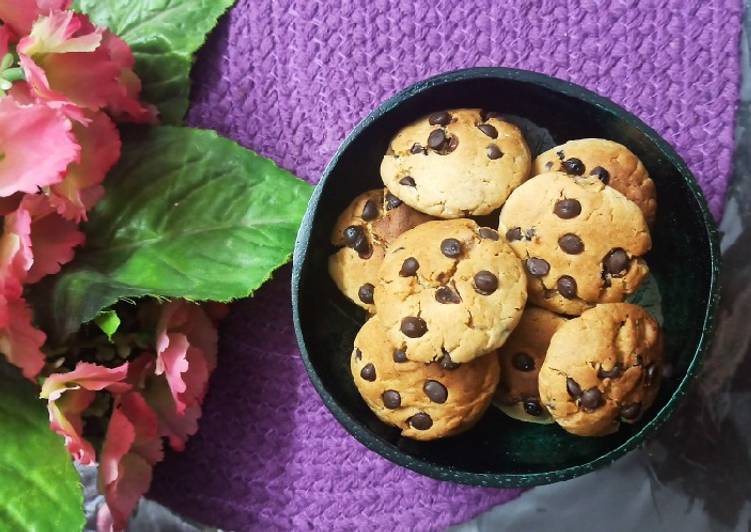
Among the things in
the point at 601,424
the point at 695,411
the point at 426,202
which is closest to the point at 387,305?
the point at 426,202

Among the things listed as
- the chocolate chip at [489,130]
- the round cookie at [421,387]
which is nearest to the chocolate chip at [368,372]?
the round cookie at [421,387]

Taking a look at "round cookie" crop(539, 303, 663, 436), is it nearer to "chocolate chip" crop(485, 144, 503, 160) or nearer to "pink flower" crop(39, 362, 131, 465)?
"chocolate chip" crop(485, 144, 503, 160)

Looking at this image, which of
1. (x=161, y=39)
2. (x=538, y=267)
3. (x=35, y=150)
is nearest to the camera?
(x=35, y=150)

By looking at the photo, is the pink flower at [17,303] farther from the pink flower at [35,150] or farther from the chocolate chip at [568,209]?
the chocolate chip at [568,209]

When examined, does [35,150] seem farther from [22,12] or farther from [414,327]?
[414,327]

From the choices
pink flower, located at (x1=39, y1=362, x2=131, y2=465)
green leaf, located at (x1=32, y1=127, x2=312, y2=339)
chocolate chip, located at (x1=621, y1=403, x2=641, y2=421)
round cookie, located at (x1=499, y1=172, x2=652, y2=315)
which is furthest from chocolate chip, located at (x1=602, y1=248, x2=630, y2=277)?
pink flower, located at (x1=39, y1=362, x2=131, y2=465)

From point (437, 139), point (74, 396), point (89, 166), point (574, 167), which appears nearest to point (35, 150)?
point (89, 166)

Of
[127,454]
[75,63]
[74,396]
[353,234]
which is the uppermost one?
[75,63]
